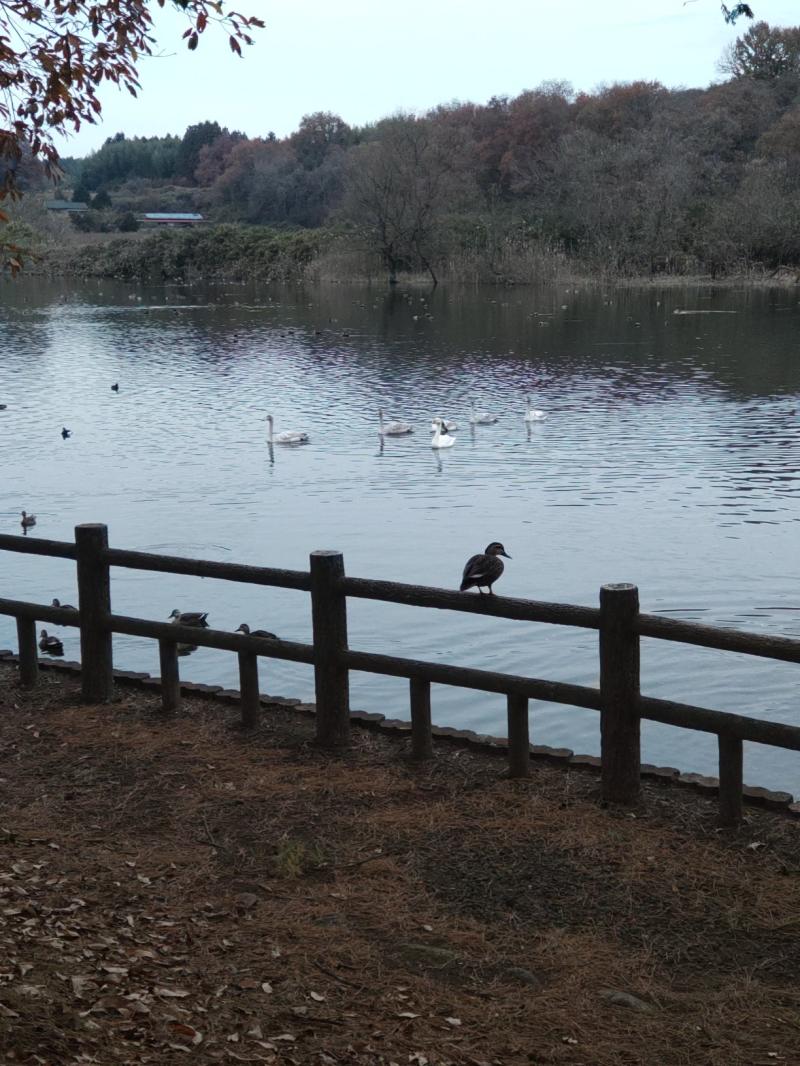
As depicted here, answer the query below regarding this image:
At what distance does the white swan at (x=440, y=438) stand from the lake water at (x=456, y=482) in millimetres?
314

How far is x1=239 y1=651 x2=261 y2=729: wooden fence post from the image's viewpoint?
26.7 ft

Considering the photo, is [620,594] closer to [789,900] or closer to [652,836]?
[652,836]

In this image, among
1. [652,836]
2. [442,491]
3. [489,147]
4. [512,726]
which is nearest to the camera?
[652,836]

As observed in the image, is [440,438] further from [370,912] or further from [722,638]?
[370,912]

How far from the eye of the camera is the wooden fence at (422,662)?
656cm

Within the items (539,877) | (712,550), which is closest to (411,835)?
(539,877)

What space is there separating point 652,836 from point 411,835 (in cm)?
125

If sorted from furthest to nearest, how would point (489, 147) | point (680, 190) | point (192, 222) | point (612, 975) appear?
1. point (192, 222)
2. point (489, 147)
3. point (680, 190)
4. point (612, 975)

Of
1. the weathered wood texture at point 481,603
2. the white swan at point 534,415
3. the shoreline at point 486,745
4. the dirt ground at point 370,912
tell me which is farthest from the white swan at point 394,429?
the weathered wood texture at point 481,603

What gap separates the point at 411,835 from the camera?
666cm

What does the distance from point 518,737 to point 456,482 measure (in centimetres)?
1562

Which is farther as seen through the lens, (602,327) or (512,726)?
(602,327)

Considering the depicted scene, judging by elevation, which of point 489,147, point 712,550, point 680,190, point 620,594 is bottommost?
point 712,550

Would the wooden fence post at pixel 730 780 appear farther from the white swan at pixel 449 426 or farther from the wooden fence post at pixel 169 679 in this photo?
the white swan at pixel 449 426
